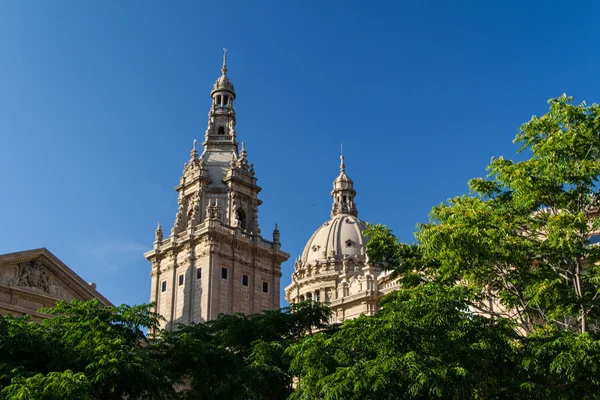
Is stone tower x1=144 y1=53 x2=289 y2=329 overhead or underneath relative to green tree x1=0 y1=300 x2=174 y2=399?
overhead

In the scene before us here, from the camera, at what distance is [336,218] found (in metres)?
120

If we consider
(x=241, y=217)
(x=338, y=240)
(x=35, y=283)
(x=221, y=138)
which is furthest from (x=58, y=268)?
(x=338, y=240)

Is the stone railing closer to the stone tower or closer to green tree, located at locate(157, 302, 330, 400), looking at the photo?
the stone tower

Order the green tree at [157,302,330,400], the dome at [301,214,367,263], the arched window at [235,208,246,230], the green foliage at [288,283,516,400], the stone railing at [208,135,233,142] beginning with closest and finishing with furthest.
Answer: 1. the green foliage at [288,283,516,400]
2. the green tree at [157,302,330,400]
3. the arched window at [235,208,246,230]
4. the stone railing at [208,135,233,142]
5. the dome at [301,214,367,263]

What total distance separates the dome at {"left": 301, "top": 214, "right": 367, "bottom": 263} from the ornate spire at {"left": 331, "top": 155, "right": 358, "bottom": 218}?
203 cm

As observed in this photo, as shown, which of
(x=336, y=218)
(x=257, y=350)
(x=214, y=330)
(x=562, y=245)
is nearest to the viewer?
(x=562, y=245)

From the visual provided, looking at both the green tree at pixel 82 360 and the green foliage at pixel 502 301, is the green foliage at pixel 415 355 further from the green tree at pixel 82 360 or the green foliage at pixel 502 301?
the green tree at pixel 82 360

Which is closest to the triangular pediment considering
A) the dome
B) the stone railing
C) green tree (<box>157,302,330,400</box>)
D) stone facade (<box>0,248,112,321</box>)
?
stone facade (<box>0,248,112,321</box>)

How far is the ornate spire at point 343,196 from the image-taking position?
12288 centimetres

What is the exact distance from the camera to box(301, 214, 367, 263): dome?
368 feet

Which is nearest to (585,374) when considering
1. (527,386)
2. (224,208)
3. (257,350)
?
(527,386)

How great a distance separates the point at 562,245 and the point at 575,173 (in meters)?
3.00

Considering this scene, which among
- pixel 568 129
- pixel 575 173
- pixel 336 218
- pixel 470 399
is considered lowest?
pixel 470 399

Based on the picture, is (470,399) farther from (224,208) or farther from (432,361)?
(224,208)
